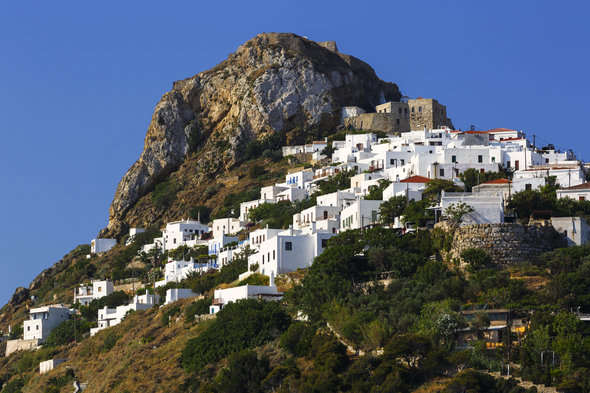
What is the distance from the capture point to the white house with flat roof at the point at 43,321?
69062 millimetres

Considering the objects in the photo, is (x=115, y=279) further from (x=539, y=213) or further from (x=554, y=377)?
(x=554, y=377)

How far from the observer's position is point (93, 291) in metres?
75.8

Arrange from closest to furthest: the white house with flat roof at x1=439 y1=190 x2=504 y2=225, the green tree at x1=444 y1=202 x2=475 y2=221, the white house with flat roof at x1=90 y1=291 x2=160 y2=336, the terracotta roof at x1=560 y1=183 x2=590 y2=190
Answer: the green tree at x1=444 y1=202 x2=475 y2=221 < the white house with flat roof at x1=439 y1=190 x2=504 y2=225 < the terracotta roof at x1=560 y1=183 x2=590 y2=190 < the white house with flat roof at x1=90 y1=291 x2=160 y2=336

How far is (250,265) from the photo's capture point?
53.4 meters

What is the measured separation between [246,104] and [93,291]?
117ft

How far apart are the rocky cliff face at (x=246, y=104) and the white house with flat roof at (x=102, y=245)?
4683mm

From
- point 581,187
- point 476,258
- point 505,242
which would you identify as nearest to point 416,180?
point 581,187

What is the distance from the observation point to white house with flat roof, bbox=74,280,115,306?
74625 mm

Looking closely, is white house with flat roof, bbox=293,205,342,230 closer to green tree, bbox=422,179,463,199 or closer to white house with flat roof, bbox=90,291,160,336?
green tree, bbox=422,179,463,199

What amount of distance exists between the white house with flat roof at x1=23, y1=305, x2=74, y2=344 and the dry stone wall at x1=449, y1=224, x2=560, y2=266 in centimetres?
4019

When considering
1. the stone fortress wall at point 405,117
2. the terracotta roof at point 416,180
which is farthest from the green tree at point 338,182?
the stone fortress wall at point 405,117

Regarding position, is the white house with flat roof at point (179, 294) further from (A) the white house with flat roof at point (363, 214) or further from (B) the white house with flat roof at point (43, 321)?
(B) the white house with flat roof at point (43, 321)

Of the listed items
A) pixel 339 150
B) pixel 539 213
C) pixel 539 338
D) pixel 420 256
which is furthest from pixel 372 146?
pixel 539 338

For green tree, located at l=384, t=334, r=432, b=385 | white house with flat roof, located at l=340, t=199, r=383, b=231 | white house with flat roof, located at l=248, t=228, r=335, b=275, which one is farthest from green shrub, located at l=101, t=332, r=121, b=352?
green tree, located at l=384, t=334, r=432, b=385
